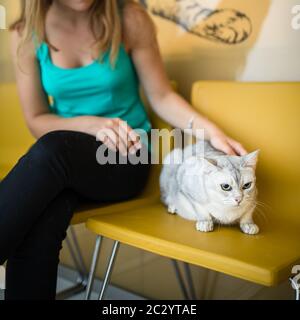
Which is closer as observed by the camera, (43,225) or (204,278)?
(43,225)

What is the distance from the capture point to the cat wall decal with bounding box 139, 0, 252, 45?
1255 mm

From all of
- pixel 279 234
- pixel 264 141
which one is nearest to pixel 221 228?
pixel 279 234

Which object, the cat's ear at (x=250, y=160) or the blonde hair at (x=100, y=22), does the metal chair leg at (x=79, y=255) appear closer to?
the blonde hair at (x=100, y=22)

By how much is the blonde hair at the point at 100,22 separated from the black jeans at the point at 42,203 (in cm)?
28

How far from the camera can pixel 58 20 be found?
120 centimetres

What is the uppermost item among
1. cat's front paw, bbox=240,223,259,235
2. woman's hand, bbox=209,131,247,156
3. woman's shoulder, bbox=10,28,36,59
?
woman's shoulder, bbox=10,28,36,59

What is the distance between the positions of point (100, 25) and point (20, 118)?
490 mm

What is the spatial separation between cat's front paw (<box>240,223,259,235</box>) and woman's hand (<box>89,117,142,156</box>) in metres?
0.30

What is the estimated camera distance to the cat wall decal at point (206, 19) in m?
1.25

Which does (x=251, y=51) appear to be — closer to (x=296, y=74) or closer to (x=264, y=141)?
(x=296, y=74)

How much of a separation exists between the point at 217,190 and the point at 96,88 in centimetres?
43

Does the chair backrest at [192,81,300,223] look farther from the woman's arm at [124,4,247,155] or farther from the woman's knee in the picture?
the woman's knee

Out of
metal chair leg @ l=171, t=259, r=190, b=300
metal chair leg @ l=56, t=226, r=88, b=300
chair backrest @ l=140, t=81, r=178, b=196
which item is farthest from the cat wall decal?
metal chair leg @ l=56, t=226, r=88, b=300

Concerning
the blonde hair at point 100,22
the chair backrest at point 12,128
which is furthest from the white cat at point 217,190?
the chair backrest at point 12,128
